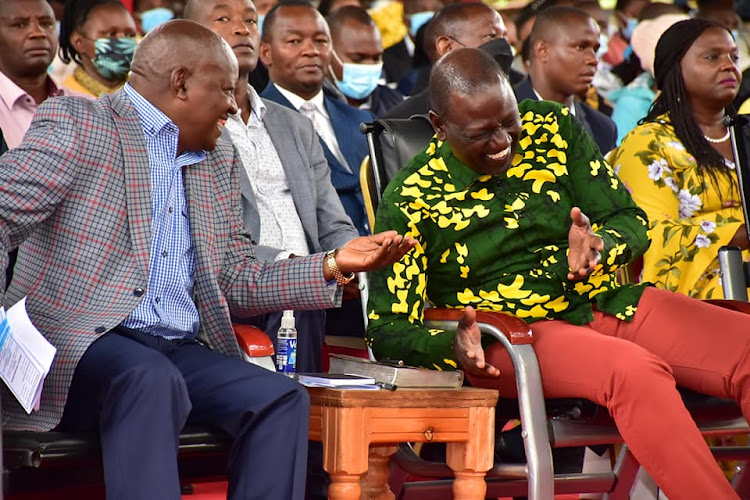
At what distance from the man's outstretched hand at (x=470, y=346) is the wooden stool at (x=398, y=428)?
55mm

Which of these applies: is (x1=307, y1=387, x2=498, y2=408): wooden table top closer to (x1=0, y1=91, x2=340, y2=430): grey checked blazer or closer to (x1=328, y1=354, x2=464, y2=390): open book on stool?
(x1=328, y1=354, x2=464, y2=390): open book on stool

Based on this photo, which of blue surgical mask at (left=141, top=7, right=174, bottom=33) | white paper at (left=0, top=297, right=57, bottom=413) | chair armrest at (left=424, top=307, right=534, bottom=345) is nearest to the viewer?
white paper at (left=0, top=297, right=57, bottom=413)

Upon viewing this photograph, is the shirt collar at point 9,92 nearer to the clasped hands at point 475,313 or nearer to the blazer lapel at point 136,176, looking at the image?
the blazer lapel at point 136,176

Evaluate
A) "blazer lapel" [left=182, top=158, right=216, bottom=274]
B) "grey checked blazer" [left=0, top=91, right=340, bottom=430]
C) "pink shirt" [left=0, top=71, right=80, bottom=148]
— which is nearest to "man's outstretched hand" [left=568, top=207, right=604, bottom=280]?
"grey checked blazer" [left=0, top=91, right=340, bottom=430]

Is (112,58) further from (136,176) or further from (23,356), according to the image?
(23,356)

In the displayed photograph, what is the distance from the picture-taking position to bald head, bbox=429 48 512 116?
9.88ft

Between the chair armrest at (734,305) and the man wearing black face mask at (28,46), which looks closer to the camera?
the chair armrest at (734,305)

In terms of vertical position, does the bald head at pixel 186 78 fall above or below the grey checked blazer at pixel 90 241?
above

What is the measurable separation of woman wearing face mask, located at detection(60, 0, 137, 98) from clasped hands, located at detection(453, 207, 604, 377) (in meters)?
2.59

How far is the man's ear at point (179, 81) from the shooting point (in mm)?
2805

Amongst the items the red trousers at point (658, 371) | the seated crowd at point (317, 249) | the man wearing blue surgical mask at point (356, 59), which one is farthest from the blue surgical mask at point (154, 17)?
the red trousers at point (658, 371)

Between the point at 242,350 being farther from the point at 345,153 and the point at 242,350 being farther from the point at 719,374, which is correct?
the point at 345,153

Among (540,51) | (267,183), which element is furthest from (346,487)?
(540,51)

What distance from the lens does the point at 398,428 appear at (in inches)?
105
